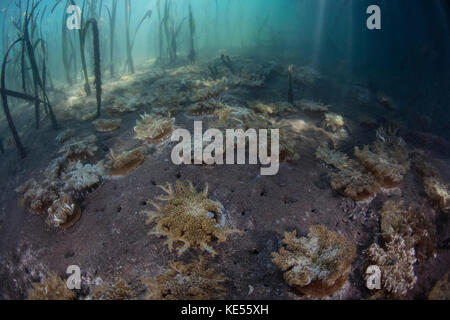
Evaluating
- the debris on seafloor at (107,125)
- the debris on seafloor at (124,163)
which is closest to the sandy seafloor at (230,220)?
the debris on seafloor at (124,163)

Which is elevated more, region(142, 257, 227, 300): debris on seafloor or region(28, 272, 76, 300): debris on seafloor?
region(142, 257, 227, 300): debris on seafloor

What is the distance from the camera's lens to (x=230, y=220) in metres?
3.42

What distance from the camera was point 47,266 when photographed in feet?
11.3

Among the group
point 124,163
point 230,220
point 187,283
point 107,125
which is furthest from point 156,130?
point 187,283

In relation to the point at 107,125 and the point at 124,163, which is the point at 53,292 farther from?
the point at 107,125

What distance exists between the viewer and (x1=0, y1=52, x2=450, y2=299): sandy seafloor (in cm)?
296

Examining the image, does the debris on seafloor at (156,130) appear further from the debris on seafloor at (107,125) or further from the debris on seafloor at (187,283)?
the debris on seafloor at (187,283)

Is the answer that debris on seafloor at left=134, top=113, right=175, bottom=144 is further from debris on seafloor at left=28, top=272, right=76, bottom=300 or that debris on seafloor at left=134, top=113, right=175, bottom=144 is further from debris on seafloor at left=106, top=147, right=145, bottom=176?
debris on seafloor at left=28, top=272, right=76, bottom=300

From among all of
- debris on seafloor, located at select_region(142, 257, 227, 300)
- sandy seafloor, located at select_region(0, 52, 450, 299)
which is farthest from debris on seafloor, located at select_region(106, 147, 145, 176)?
debris on seafloor, located at select_region(142, 257, 227, 300)

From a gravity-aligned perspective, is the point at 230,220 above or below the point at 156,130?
below

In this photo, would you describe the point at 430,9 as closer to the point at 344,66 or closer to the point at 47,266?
the point at 344,66

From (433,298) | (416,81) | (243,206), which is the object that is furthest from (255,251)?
(416,81)

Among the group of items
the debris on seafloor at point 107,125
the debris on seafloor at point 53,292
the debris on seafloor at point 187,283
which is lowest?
the debris on seafloor at point 53,292

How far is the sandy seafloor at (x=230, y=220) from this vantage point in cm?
296
